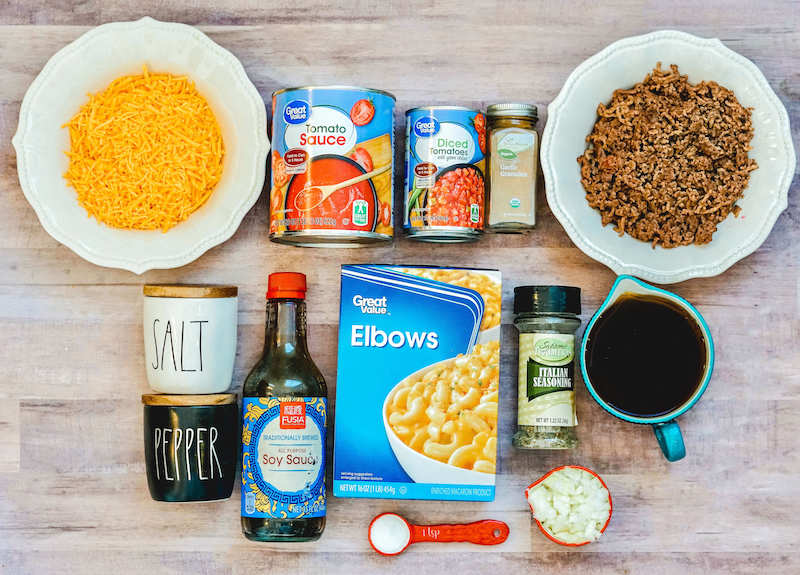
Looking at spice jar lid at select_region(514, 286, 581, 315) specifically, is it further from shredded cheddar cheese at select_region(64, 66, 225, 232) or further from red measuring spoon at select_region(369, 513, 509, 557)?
shredded cheddar cheese at select_region(64, 66, 225, 232)

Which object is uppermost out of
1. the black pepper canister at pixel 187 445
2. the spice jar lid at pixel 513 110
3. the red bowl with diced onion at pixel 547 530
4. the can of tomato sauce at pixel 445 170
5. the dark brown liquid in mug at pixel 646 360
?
the spice jar lid at pixel 513 110

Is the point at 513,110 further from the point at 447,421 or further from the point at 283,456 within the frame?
the point at 283,456

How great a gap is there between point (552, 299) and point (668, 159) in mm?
315

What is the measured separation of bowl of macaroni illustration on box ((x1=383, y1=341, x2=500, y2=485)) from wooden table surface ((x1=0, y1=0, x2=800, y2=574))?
8cm

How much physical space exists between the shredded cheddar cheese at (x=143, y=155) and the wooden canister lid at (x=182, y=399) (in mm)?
290

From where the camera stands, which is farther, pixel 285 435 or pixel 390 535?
pixel 390 535

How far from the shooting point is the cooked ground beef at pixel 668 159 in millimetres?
1299

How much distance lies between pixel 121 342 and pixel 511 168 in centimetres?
77

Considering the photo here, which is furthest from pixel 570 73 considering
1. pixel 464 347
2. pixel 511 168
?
pixel 464 347

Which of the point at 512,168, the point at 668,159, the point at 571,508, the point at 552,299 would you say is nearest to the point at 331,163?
the point at 512,168

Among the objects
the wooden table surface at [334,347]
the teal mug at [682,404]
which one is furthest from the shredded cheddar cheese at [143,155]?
the teal mug at [682,404]

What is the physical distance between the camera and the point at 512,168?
1.30 meters

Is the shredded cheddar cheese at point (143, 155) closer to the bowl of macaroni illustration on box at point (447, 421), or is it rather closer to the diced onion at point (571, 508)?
the bowl of macaroni illustration on box at point (447, 421)

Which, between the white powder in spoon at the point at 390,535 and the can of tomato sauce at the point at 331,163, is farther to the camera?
the white powder in spoon at the point at 390,535
